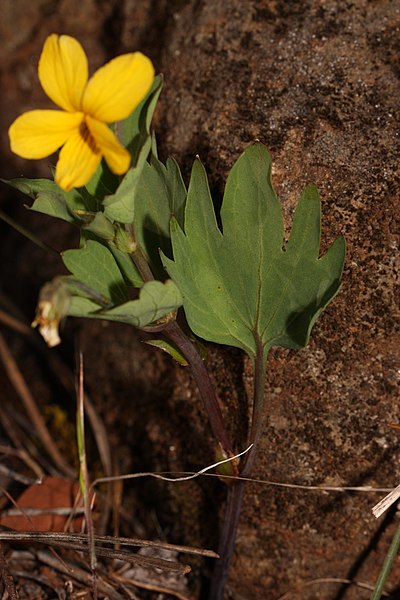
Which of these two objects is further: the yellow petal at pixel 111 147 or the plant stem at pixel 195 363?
the plant stem at pixel 195 363

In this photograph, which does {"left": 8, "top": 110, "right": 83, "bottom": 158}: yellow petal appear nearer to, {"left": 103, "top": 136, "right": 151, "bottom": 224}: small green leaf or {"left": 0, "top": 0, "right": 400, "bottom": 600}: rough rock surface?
{"left": 103, "top": 136, "right": 151, "bottom": 224}: small green leaf

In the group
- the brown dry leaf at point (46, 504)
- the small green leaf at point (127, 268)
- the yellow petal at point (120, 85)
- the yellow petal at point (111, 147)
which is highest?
the yellow petal at point (120, 85)

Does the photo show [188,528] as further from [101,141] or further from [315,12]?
[315,12]

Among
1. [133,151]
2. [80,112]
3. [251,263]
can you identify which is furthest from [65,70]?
[251,263]

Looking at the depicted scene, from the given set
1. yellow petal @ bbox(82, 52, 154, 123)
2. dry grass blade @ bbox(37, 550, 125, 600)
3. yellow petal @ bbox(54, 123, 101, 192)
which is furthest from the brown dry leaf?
yellow petal @ bbox(82, 52, 154, 123)

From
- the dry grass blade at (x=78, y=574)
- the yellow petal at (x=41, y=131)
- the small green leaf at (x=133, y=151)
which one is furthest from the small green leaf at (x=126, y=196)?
the dry grass blade at (x=78, y=574)

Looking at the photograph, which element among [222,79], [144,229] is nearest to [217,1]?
[222,79]

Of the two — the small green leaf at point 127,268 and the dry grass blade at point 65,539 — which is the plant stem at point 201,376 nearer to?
the small green leaf at point 127,268
